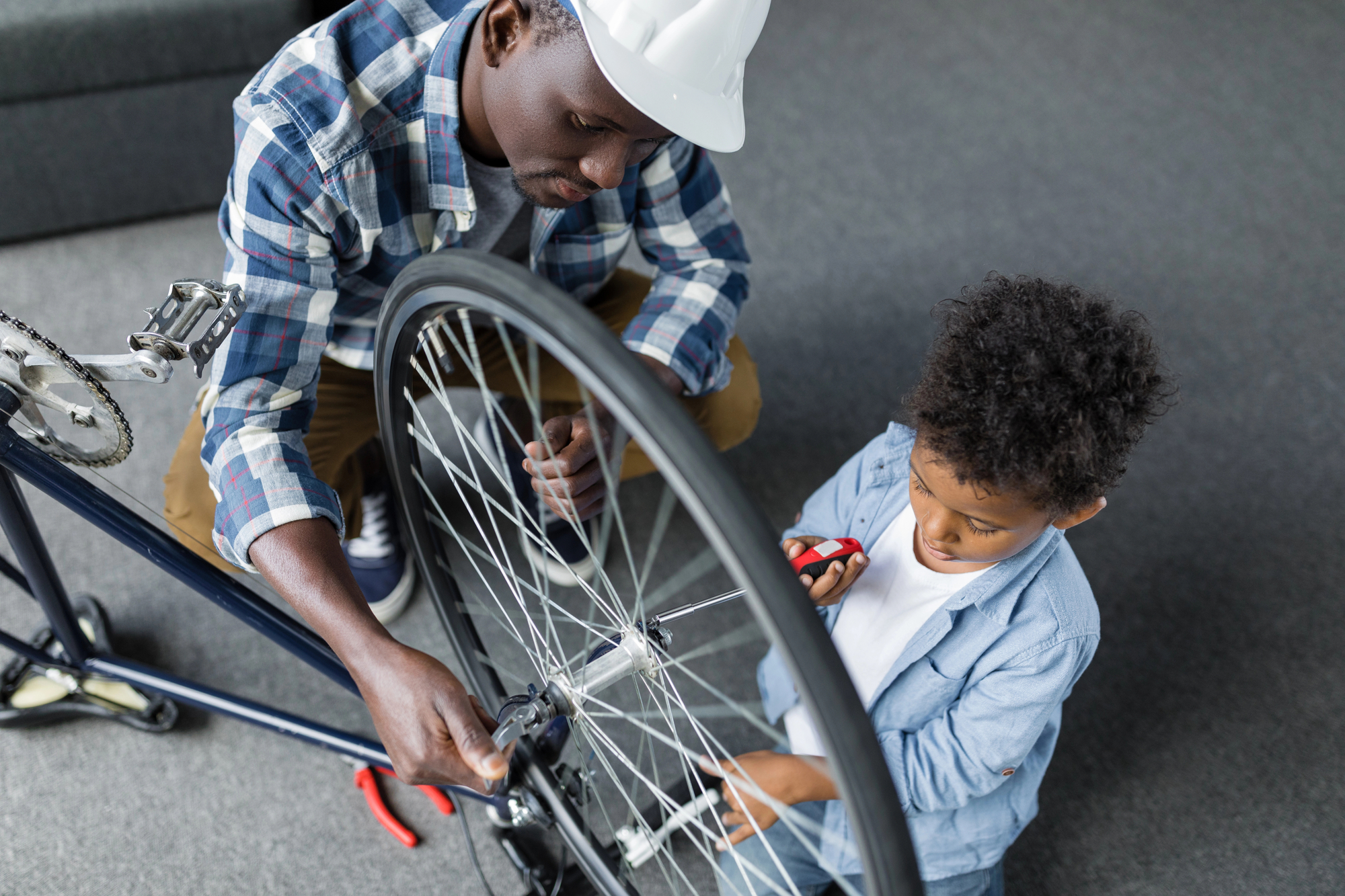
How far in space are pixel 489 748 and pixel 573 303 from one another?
34 centimetres

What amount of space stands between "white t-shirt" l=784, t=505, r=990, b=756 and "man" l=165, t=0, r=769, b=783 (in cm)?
27

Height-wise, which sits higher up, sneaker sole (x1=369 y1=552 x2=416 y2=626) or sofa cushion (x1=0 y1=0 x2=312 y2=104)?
sofa cushion (x1=0 y1=0 x2=312 y2=104)

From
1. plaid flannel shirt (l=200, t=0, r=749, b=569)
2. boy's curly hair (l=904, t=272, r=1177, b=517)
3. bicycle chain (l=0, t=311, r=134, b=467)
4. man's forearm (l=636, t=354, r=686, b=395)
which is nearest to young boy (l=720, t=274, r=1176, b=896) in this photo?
boy's curly hair (l=904, t=272, r=1177, b=517)

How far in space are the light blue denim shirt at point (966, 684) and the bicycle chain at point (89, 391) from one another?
2.02ft

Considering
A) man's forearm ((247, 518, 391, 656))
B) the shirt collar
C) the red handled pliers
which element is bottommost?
the red handled pliers

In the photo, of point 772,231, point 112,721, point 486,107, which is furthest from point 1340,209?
point 112,721

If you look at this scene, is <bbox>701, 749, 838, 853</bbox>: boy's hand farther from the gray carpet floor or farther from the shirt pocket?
the shirt pocket

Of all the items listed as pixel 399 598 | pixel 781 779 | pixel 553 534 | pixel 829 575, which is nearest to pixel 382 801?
pixel 399 598

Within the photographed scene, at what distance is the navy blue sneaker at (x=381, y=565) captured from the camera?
1160mm

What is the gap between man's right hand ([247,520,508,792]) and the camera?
2.14ft

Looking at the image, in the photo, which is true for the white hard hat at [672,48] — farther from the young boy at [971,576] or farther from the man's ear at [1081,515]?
the man's ear at [1081,515]

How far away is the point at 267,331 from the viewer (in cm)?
78

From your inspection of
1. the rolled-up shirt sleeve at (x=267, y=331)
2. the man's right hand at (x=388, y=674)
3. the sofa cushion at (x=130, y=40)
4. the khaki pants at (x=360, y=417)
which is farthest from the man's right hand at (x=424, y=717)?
the sofa cushion at (x=130, y=40)

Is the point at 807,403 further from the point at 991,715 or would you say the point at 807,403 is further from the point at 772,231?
the point at 991,715
